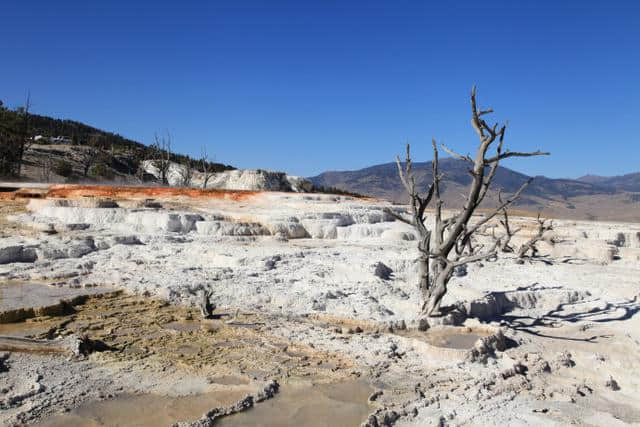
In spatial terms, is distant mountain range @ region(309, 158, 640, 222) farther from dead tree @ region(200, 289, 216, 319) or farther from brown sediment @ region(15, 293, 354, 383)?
brown sediment @ region(15, 293, 354, 383)

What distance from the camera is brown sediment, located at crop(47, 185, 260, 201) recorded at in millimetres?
17553

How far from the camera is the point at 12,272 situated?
823 centimetres

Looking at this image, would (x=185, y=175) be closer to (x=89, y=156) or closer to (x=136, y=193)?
(x=89, y=156)

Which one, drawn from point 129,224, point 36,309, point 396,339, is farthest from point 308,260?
point 129,224

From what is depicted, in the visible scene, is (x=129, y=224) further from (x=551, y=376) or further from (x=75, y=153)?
(x=75, y=153)

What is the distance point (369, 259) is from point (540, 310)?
3051 mm

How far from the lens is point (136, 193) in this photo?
61.0ft

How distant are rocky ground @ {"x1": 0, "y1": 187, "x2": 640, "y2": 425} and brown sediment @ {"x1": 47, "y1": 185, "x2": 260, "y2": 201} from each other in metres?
6.76

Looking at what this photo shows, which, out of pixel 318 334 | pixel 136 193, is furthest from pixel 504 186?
pixel 318 334

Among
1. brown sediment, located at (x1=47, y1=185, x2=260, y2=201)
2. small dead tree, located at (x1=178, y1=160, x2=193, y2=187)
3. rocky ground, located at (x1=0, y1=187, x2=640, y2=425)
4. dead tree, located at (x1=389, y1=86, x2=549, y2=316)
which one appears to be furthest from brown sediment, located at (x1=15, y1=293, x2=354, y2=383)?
small dead tree, located at (x1=178, y1=160, x2=193, y2=187)

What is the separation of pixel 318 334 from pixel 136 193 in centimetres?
1494

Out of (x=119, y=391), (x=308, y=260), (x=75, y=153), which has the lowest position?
(x=119, y=391)

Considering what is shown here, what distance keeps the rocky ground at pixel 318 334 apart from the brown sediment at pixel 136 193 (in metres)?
6.76

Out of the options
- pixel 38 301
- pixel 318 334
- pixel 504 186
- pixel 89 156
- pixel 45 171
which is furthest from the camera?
pixel 504 186
